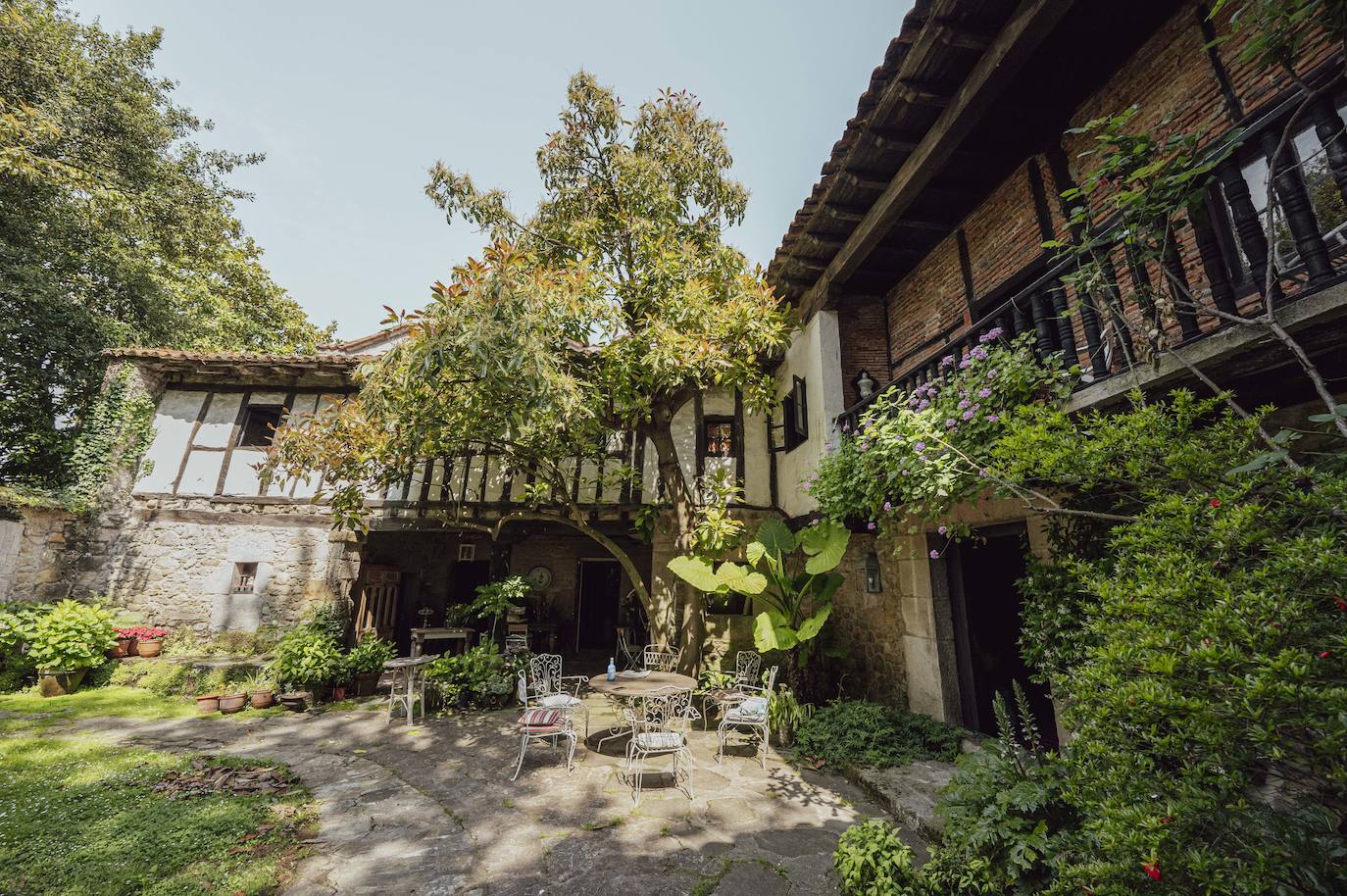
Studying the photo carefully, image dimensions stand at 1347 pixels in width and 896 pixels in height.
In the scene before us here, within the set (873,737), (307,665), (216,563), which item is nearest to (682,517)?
(873,737)

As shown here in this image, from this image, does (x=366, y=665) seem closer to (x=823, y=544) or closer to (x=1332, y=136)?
(x=823, y=544)

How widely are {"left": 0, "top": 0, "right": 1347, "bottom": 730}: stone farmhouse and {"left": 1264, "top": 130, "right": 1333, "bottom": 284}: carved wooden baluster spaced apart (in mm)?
11

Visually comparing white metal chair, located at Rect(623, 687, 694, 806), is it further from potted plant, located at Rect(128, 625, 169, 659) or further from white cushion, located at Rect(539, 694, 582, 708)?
potted plant, located at Rect(128, 625, 169, 659)

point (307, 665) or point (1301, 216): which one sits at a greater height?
point (1301, 216)

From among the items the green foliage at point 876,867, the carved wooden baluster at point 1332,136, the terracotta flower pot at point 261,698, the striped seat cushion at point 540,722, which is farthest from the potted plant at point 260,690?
the carved wooden baluster at point 1332,136

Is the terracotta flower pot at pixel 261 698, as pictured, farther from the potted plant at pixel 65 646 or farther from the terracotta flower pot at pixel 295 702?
the potted plant at pixel 65 646

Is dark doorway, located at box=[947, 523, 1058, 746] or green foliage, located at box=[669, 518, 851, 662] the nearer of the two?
dark doorway, located at box=[947, 523, 1058, 746]

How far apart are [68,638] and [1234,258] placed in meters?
15.0

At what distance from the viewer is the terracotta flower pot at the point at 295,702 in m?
7.88

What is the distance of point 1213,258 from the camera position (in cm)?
276

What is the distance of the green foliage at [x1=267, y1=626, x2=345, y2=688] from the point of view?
26.7 ft

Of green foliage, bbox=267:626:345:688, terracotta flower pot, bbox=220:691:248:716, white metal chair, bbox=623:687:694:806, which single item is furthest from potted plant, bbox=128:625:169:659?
white metal chair, bbox=623:687:694:806

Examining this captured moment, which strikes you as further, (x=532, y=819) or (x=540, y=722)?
(x=540, y=722)

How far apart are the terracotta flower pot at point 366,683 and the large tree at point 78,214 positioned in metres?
8.35
